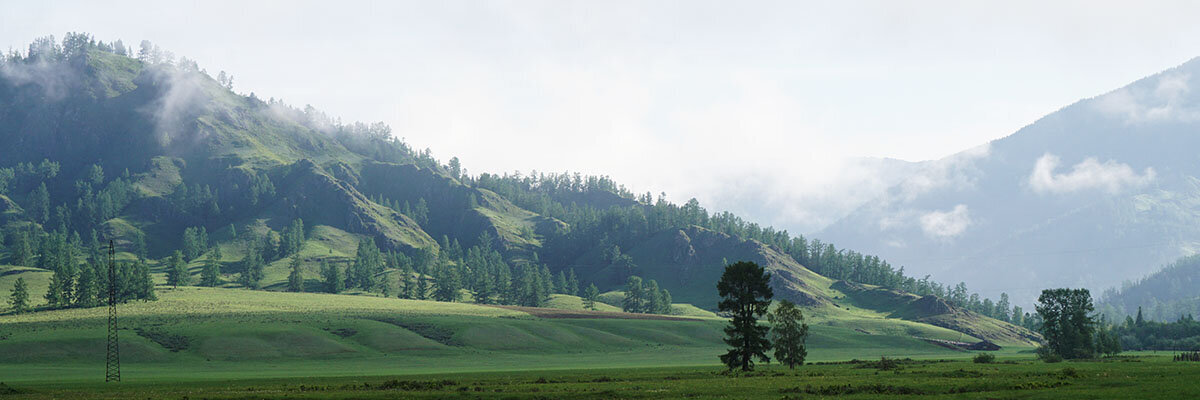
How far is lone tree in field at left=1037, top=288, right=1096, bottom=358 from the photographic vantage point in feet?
471

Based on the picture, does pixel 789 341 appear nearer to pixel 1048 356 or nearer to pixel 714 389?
pixel 1048 356

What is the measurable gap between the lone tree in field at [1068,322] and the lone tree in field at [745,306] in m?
68.3

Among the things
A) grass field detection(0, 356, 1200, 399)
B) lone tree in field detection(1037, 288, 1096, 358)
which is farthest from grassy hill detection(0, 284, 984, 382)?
lone tree in field detection(1037, 288, 1096, 358)

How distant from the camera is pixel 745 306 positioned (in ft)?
338

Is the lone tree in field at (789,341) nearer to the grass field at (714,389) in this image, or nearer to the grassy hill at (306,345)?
the grassy hill at (306,345)

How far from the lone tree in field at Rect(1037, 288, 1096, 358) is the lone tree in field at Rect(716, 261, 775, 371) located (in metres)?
68.3

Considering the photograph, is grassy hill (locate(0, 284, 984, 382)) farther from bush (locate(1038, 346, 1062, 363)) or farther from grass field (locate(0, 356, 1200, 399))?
bush (locate(1038, 346, 1062, 363))

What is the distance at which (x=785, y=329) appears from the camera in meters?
119

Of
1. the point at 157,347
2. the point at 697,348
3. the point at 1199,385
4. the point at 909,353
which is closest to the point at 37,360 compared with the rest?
the point at 157,347

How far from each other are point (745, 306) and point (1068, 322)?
78136 mm

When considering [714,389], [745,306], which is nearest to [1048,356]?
[745,306]

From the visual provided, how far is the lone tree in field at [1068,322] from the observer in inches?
5650

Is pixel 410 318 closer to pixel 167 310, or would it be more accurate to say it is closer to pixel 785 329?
pixel 167 310

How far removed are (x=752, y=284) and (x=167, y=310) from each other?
151 m
